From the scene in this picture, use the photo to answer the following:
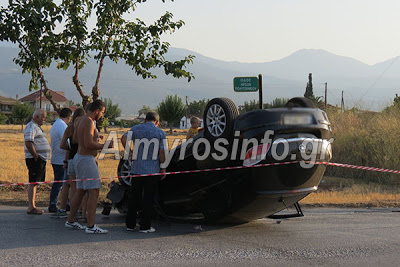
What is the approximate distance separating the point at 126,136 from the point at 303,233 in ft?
9.26

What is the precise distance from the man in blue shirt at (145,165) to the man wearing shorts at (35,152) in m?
2.21

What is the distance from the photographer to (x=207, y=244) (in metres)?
6.34

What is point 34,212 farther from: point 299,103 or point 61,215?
point 299,103

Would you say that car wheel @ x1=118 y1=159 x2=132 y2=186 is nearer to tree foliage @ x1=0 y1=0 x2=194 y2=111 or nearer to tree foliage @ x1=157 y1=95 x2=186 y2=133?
tree foliage @ x1=0 y1=0 x2=194 y2=111

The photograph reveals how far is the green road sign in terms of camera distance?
31.9 ft

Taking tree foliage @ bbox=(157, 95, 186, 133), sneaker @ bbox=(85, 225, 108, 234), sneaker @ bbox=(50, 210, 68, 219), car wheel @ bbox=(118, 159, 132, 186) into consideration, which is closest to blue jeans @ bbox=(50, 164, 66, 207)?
sneaker @ bbox=(50, 210, 68, 219)

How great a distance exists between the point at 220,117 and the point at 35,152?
3.60 m

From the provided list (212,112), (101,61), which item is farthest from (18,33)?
(212,112)

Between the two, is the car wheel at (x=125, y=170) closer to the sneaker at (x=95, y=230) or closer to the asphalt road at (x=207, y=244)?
the asphalt road at (x=207, y=244)

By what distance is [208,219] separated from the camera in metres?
7.18

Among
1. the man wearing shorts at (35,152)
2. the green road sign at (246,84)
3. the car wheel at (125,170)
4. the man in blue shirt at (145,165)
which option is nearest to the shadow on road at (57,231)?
the man in blue shirt at (145,165)

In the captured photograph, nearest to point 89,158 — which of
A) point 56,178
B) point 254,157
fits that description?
point 56,178

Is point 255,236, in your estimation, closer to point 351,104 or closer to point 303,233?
point 303,233

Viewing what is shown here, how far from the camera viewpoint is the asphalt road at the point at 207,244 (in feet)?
18.2
